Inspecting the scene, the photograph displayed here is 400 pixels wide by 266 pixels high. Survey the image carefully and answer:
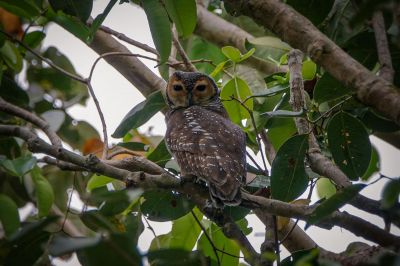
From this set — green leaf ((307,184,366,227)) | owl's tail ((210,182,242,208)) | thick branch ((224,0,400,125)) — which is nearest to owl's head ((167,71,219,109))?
owl's tail ((210,182,242,208))

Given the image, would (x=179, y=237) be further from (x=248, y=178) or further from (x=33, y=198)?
(x=33, y=198)

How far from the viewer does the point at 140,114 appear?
2881 millimetres

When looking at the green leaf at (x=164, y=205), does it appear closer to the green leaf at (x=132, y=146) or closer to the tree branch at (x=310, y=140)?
the green leaf at (x=132, y=146)

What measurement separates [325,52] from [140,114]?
4.04ft

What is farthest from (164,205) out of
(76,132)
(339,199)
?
(76,132)

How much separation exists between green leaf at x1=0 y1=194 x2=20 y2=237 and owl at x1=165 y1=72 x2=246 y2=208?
29.7 inches

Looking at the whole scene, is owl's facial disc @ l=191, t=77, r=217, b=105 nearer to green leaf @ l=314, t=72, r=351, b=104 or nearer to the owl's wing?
the owl's wing

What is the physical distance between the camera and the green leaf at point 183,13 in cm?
240

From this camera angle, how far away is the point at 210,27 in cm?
438

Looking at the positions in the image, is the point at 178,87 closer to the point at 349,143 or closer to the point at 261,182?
the point at 261,182

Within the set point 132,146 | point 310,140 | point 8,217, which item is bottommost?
point 8,217

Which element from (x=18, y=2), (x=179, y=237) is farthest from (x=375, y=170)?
(x=18, y=2)

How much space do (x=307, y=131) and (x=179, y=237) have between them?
2.72ft

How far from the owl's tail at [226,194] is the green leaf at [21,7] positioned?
1.48 meters
